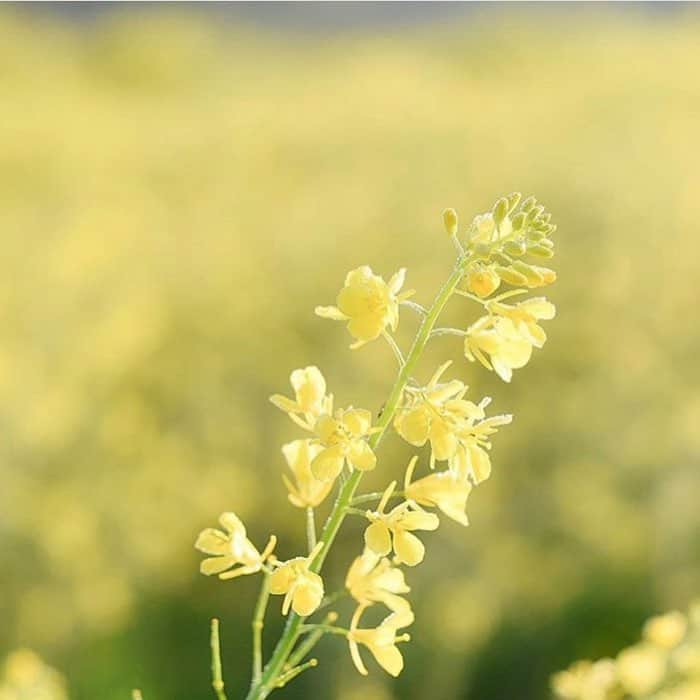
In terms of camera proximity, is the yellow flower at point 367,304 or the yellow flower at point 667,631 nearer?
the yellow flower at point 367,304

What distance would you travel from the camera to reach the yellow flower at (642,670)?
1441 mm

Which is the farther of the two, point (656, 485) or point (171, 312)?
point (171, 312)

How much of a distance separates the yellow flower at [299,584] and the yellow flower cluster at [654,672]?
1.91 feet

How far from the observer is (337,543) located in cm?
395

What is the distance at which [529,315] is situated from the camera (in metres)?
0.99

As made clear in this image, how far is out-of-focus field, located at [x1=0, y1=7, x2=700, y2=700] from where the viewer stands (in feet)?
12.0

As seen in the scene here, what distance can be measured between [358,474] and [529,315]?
202mm

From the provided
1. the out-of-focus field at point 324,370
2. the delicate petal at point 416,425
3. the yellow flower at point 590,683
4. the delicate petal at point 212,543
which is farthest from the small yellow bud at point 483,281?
the out-of-focus field at point 324,370

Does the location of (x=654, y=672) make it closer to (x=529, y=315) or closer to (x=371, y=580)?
(x=371, y=580)

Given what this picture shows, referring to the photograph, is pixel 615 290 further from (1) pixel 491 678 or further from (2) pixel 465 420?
(2) pixel 465 420

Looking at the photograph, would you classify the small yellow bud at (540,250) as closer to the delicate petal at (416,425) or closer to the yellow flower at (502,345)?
the yellow flower at (502,345)

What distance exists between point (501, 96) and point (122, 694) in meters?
7.63

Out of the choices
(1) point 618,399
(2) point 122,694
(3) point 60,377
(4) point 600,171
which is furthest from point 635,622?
(4) point 600,171

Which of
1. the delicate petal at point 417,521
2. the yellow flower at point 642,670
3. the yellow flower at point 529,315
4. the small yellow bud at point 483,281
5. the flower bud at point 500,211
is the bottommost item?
the yellow flower at point 642,670
